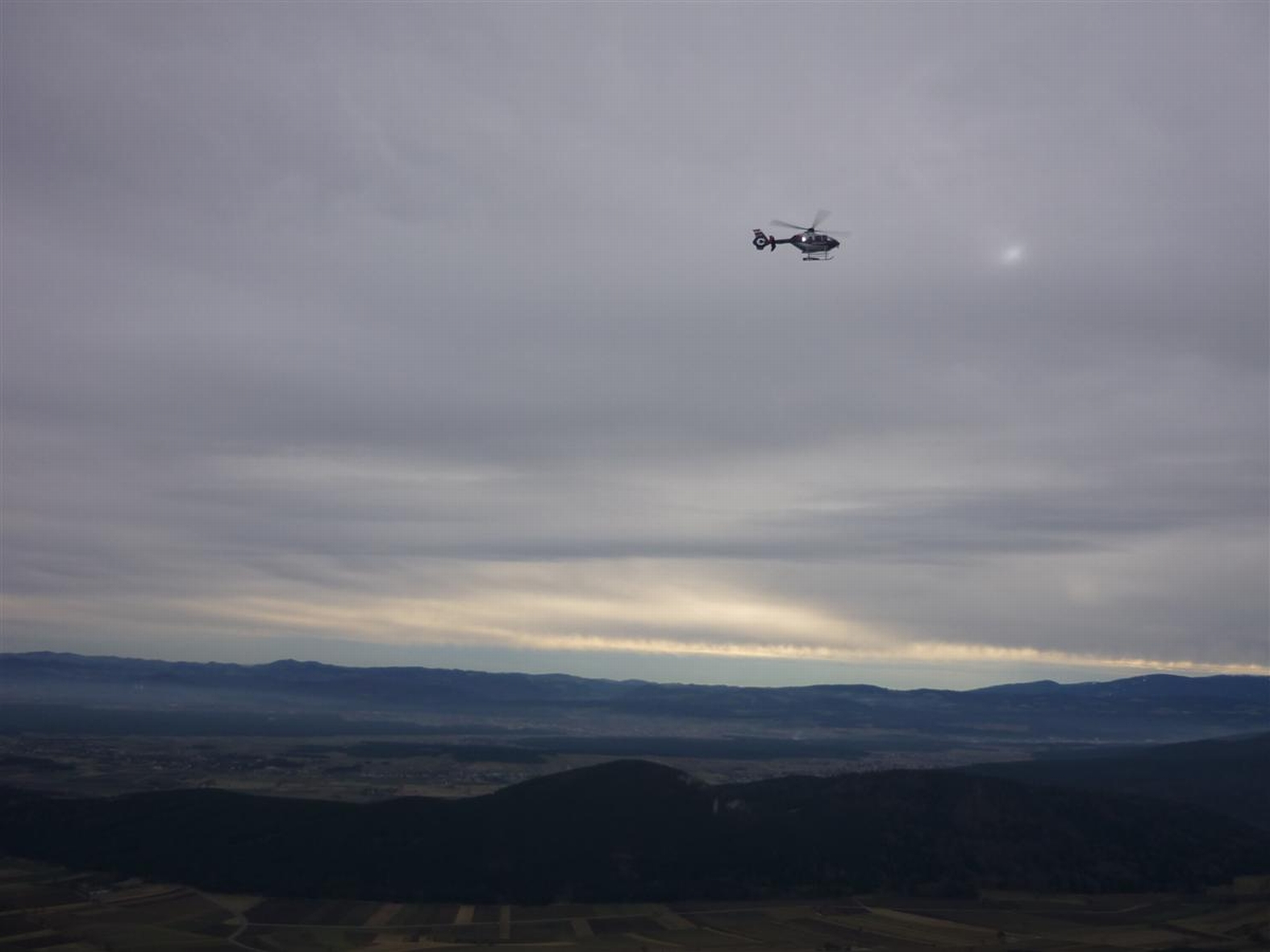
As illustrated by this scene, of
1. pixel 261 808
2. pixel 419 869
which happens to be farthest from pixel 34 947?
pixel 261 808

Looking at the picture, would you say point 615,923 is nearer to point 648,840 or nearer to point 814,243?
point 648,840

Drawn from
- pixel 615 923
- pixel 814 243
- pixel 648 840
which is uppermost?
pixel 814 243

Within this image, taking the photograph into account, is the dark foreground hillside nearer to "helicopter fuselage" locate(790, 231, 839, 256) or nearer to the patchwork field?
the patchwork field

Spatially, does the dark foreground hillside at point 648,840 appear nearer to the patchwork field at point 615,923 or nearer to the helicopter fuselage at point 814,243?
the patchwork field at point 615,923

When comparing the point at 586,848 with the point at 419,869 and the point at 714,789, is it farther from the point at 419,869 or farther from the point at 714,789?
the point at 714,789

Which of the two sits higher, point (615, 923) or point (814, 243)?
point (814, 243)

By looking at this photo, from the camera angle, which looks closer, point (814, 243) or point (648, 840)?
point (814, 243)

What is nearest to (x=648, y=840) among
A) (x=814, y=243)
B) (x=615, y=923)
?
(x=615, y=923)
